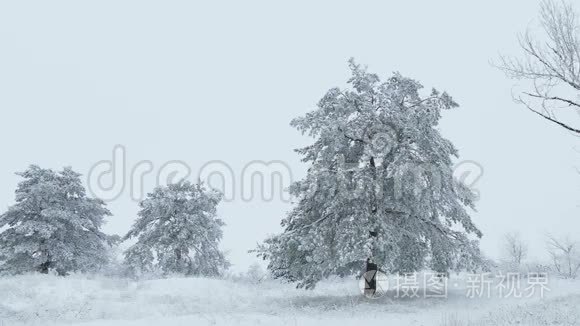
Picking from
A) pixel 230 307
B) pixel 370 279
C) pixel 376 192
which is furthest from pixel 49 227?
pixel 376 192

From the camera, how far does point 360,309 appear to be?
15.2m

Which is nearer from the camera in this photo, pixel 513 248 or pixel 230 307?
pixel 230 307

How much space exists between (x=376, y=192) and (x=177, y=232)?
18194mm

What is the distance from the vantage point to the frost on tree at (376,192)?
54.1ft

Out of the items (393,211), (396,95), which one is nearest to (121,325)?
(393,211)

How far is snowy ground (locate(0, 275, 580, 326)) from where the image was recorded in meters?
12.1

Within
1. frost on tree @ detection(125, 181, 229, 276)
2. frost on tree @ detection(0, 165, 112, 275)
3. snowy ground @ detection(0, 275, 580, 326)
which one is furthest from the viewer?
frost on tree @ detection(125, 181, 229, 276)

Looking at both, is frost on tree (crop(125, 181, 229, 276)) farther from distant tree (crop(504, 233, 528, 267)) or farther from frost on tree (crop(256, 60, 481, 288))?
distant tree (crop(504, 233, 528, 267))

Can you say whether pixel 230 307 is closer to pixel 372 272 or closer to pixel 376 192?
pixel 372 272

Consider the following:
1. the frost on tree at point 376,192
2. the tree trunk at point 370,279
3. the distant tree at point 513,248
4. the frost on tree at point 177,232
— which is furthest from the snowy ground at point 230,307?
the distant tree at point 513,248

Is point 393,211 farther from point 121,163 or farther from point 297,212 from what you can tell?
point 121,163

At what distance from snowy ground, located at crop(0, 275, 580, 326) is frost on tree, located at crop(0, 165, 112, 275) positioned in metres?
7.47

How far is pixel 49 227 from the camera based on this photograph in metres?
26.5

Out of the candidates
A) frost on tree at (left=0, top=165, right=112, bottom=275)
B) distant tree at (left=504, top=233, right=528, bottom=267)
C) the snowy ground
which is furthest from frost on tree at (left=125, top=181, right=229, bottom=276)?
distant tree at (left=504, top=233, right=528, bottom=267)
